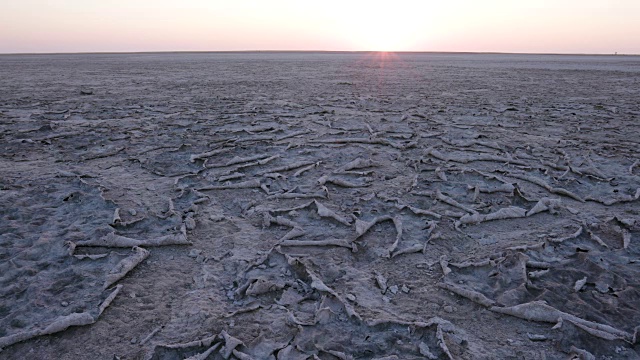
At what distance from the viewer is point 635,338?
243cm

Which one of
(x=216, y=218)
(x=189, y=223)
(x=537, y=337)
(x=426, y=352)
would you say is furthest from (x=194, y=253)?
(x=537, y=337)

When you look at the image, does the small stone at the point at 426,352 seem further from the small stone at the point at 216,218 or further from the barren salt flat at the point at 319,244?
the small stone at the point at 216,218

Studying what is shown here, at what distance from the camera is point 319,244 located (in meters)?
3.66

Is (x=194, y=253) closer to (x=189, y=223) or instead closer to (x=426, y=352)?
(x=189, y=223)

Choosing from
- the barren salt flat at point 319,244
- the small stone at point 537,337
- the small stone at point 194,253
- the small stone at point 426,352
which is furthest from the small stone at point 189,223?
the small stone at point 537,337

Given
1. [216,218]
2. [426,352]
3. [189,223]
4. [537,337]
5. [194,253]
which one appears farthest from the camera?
[216,218]

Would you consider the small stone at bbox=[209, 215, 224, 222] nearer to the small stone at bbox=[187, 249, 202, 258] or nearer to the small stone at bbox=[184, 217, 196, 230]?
the small stone at bbox=[184, 217, 196, 230]

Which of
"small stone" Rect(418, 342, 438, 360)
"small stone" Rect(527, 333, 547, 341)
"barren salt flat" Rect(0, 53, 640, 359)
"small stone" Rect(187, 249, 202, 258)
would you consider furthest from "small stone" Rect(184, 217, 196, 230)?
"small stone" Rect(527, 333, 547, 341)

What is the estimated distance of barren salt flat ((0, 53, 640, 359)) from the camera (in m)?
2.53

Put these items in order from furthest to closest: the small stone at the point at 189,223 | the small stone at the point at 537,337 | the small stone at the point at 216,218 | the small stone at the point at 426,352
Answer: the small stone at the point at 216,218 < the small stone at the point at 189,223 < the small stone at the point at 537,337 < the small stone at the point at 426,352

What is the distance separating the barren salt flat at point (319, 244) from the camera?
8.30 feet

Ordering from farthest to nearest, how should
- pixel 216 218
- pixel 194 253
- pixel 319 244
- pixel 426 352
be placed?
pixel 216 218
pixel 319 244
pixel 194 253
pixel 426 352

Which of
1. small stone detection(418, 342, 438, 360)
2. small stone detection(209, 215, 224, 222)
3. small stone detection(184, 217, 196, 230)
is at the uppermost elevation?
small stone detection(184, 217, 196, 230)

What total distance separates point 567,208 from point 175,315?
391cm
